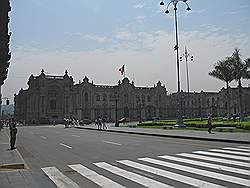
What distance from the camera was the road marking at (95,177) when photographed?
897cm

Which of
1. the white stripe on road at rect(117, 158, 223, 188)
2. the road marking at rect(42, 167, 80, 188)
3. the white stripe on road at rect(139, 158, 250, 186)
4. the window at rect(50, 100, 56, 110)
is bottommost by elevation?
the road marking at rect(42, 167, 80, 188)

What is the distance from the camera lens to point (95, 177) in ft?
33.2

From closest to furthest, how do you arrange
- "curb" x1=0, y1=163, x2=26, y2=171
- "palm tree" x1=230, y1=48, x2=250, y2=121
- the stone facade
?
"curb" x1=0, y1=163, x2=26, y2=171, "palm tree" x1=230, y1=48, x2=250, y2=121, the stone facade

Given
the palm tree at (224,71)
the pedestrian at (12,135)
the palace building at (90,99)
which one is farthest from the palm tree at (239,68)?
the palace building at (90,99)

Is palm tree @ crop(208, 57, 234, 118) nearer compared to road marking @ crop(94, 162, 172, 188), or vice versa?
road marking @ crop(94, 162, 172, 188)

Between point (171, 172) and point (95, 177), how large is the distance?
2392 millimetres

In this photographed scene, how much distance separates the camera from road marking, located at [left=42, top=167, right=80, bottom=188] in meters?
9.17

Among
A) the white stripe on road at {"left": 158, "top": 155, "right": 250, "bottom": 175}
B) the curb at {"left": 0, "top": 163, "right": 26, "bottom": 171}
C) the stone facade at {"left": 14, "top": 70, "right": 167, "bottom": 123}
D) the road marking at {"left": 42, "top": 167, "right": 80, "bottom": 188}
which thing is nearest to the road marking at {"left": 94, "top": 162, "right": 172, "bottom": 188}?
the road marking at {"left": 42, "top": 167, "right": 80, "bottom": 188}

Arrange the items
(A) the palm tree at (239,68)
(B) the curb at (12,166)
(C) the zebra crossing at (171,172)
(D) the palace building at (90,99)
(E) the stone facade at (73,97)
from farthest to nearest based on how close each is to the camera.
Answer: (E) the stone facade at (73,97) < (D) the palace building at (90,99) < (A) the palm tree at (239,68) < (B) the curb at (12,166) < (C) the zebra crossing at (171,172)

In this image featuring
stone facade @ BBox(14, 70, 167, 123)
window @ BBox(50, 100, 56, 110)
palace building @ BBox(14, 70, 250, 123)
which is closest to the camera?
palace building @ BBox(14, 70, 250, 123)

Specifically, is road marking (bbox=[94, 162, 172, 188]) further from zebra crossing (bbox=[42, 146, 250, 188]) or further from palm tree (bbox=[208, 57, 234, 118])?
palm tree (bbox=[208, 57, 234, 118])

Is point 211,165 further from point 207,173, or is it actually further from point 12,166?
point 12,166

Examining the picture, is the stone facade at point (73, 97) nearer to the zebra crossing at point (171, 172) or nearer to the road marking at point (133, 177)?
the zebra crossing at point (171, 172)

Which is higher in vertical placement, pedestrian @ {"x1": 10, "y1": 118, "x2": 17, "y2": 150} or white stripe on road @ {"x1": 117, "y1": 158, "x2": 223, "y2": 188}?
pedestrian @ {"x1": 10, "y1": 118, "x2": 17, "y2": 150}
